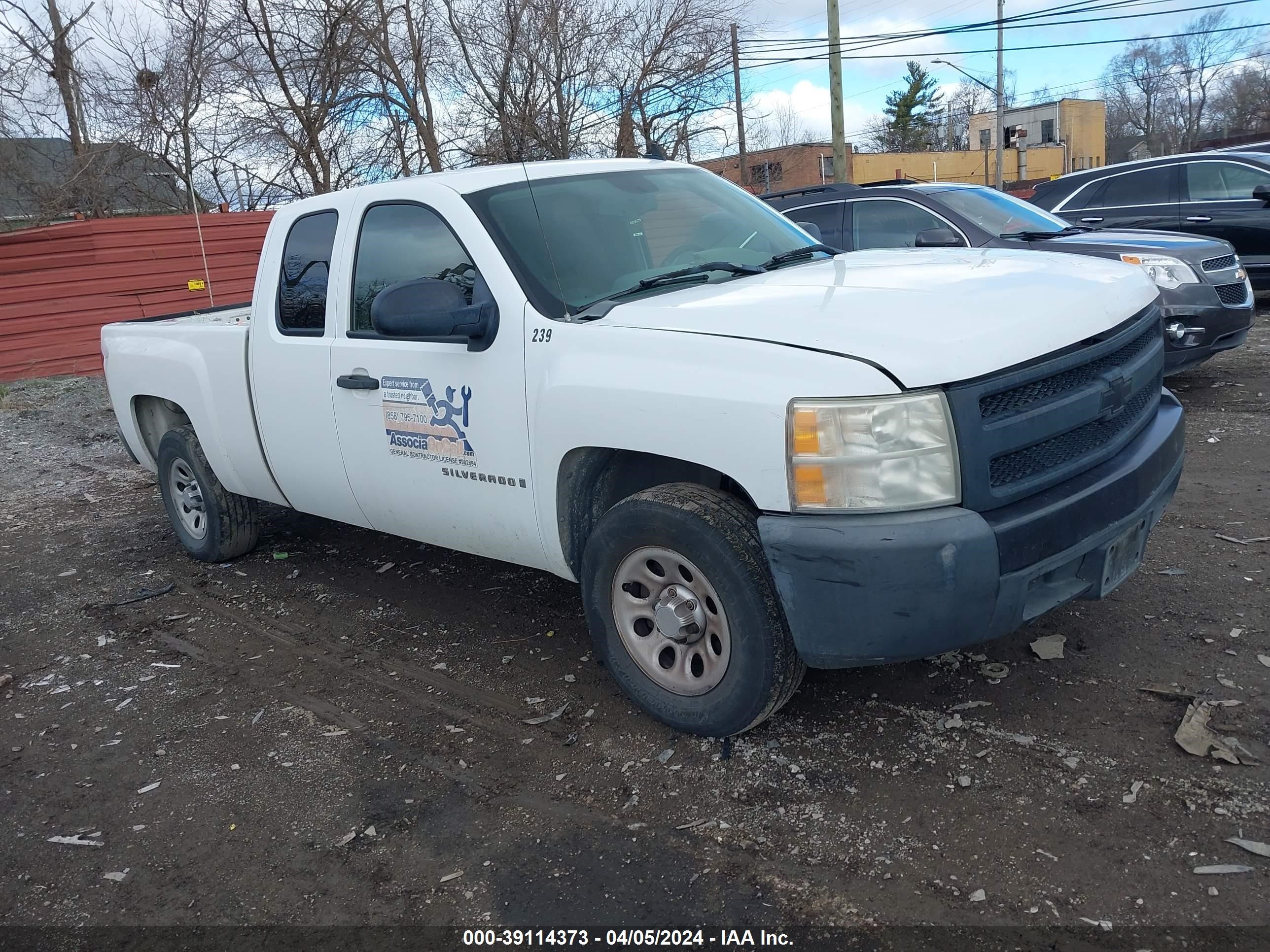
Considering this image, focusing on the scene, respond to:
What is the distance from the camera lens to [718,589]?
10.3 feet

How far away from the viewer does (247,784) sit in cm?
353

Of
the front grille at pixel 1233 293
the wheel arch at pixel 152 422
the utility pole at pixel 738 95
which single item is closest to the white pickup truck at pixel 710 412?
the wheel arch at pixel 152 422

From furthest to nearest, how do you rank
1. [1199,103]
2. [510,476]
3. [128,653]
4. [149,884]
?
[1199,103] → [128,653] → [510,476] → [149,884]

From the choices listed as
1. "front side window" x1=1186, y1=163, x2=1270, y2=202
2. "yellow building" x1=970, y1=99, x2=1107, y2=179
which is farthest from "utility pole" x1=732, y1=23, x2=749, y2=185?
"yellow building" x1=970, y1=99, x2=1107, y2=179

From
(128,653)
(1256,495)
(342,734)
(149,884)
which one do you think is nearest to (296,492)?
(128,653)

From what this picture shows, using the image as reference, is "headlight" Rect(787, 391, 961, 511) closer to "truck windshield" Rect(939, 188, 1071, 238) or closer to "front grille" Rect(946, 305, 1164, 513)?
"front grille" Rect(946, 305, 1164, 513)

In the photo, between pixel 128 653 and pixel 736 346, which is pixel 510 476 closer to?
pixel 736 346

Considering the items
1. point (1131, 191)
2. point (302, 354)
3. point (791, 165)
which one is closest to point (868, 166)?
point (791, 165)

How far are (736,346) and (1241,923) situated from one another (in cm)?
195

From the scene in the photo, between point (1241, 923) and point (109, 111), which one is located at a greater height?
point (109, 111)

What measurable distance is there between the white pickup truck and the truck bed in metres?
0.19

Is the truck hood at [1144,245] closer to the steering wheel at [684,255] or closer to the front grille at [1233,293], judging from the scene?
the front grille at [1233,293]

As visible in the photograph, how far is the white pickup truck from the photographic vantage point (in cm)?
283

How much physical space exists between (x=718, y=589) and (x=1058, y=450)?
3.66 ft
